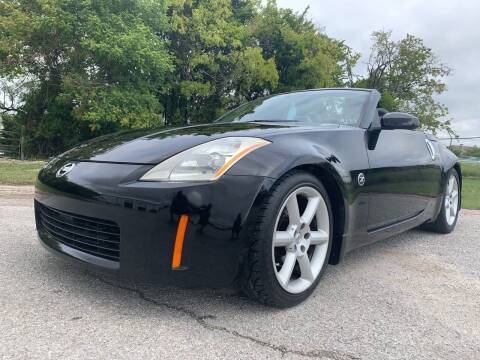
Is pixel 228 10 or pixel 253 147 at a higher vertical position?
pixel 228 10

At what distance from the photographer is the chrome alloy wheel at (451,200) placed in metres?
4.12

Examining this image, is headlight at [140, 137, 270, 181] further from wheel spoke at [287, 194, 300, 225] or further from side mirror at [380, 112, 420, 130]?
side mirror at [380, 112, 420, 130]

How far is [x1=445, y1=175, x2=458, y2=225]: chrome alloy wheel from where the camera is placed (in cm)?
412

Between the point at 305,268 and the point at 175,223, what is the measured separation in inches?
31.8

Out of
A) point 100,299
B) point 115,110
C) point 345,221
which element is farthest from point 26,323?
point 115,110

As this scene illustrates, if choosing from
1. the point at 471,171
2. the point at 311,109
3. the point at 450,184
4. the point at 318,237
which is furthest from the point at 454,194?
the point at 471,171

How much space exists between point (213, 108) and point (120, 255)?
2303 cm

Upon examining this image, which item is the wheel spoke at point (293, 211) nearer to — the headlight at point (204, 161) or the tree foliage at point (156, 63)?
the headlight at point (204, 161)

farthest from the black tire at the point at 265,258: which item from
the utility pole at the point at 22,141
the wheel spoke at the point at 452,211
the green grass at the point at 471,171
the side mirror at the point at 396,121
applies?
the utility pole at the point at 22,141

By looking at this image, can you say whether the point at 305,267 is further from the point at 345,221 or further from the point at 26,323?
the point at 26,323

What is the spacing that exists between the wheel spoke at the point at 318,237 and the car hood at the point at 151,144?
1.99 feet

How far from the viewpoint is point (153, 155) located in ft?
6.76

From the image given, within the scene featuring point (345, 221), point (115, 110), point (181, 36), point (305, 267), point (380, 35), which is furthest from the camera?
point (380, 35)

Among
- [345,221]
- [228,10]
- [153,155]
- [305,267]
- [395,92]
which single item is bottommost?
[305,267]
